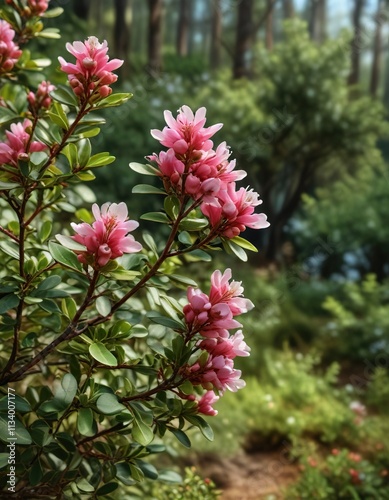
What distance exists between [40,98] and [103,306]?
0.56 m

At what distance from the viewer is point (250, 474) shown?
2.64 metres

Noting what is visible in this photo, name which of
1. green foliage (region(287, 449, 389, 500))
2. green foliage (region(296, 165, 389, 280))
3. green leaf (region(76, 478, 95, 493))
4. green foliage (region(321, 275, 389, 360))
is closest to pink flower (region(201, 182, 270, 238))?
green leaf (region(76, 478, 95, 493))

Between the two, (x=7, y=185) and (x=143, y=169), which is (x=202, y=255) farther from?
(x=7, y=185)

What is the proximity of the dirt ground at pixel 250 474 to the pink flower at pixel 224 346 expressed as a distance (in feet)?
4.89

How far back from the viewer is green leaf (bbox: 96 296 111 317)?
110cm

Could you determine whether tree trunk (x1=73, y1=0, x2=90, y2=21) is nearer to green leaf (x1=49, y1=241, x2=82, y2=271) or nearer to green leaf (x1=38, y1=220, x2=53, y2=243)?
green leaf (x1=38, y1=220, x2=53, y2=243)

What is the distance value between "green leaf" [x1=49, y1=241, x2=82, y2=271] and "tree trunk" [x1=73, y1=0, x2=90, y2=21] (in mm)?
5573

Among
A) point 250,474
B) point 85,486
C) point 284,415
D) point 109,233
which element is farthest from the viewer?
point 284,415

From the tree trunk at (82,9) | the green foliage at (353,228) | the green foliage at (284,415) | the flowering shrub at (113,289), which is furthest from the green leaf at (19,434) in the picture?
the tree trunk at (82,9)

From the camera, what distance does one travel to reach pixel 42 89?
1408 mm

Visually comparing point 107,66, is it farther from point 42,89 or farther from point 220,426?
point 220,426

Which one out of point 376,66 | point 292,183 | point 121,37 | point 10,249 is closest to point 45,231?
point 10,249

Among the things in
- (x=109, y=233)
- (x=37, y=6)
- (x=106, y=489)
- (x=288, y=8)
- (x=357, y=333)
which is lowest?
(x=357, y=333)

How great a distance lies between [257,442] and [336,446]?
0.35m
